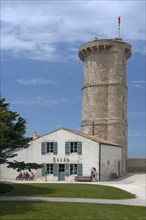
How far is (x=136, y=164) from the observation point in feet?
175

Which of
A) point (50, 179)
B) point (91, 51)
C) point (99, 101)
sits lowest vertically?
point (50, 179)

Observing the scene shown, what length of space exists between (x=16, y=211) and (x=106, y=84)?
36.2 m

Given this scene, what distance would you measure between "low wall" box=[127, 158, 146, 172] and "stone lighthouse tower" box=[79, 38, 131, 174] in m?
2.20

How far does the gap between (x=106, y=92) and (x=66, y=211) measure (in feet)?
116

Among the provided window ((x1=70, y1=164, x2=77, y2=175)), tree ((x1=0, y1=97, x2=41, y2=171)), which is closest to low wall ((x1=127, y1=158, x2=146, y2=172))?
window ((x1=70, y1=164, x2=77, y2=175))

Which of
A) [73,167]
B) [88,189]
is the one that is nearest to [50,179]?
[73,167]

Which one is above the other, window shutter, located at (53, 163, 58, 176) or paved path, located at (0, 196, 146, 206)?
window shutter, located at (53, 163, 58, 176)

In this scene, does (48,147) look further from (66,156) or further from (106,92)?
(106,92)

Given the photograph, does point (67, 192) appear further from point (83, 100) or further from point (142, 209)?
point (83, 100)

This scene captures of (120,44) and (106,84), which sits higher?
(120,44)

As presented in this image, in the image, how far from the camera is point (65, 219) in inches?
593

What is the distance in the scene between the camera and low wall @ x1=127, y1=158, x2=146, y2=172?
172 feet

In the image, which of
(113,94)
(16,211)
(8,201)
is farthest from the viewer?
(113,94)

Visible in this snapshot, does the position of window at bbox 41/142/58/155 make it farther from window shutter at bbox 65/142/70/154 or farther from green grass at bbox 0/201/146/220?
green grass at bbox 0/201/146/220
